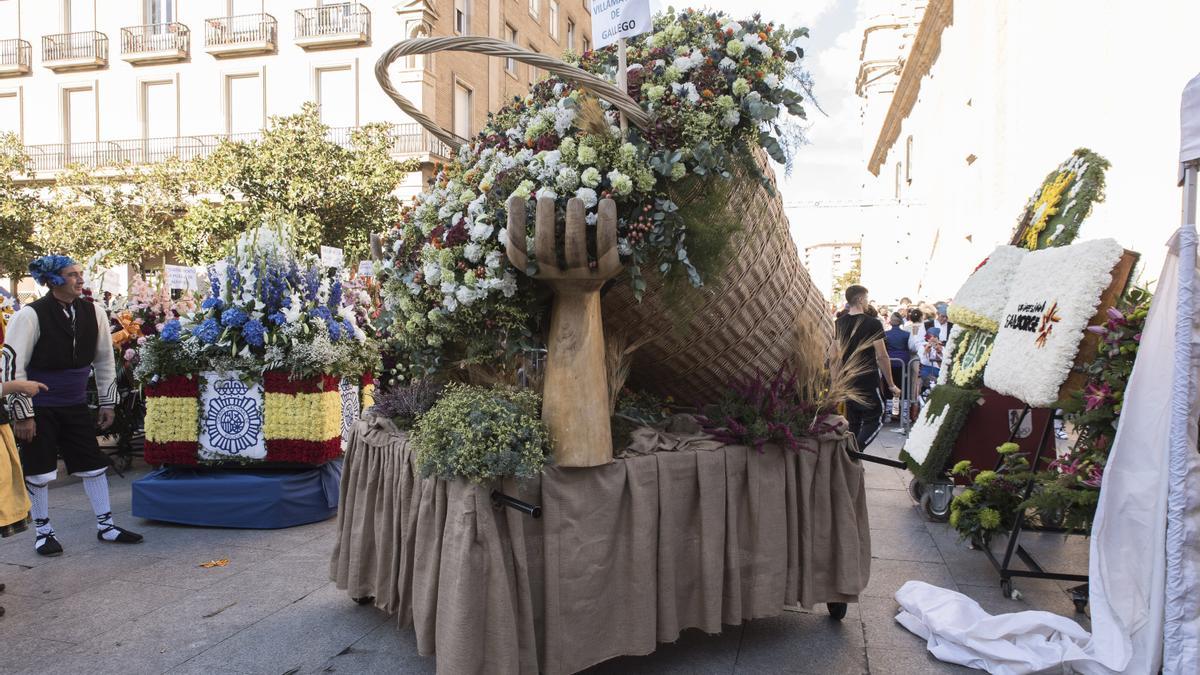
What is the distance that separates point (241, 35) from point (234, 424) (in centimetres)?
2491

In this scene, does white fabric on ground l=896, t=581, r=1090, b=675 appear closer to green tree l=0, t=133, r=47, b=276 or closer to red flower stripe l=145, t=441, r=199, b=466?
red flower stripe l=145, t=441, r=199, b=466

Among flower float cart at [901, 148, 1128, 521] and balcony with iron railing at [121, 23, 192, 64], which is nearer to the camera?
flower float cart at [901, 148, 1128, 521]

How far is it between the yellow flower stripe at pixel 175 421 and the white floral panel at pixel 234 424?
2.8 inches

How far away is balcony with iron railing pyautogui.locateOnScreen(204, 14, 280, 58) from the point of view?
1006 inches

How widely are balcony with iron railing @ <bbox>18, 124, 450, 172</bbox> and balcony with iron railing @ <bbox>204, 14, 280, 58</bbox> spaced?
2.83m

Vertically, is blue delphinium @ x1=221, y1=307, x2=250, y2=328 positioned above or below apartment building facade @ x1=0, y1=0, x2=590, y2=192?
below

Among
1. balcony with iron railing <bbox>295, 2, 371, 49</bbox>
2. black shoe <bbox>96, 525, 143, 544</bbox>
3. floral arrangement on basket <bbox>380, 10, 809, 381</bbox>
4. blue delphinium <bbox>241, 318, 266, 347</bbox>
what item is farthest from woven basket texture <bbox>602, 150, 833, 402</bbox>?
balcony with iron railing <bbox>295, 2, 371, 49</bbox>

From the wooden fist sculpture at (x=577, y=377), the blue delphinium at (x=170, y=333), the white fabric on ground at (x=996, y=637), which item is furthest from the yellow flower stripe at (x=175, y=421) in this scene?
the white fabric on ground at (x=996, y=637)

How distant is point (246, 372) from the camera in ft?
18.5

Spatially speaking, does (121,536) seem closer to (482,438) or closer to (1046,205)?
(482,438)

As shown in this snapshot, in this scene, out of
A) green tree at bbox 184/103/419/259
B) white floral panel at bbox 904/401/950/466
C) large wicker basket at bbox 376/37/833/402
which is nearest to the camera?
Answer: large wicker basket at bbox 376/37/833/402

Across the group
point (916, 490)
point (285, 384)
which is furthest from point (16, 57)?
point (916, 490)

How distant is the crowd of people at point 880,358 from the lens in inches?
196

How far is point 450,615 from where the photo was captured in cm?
270
